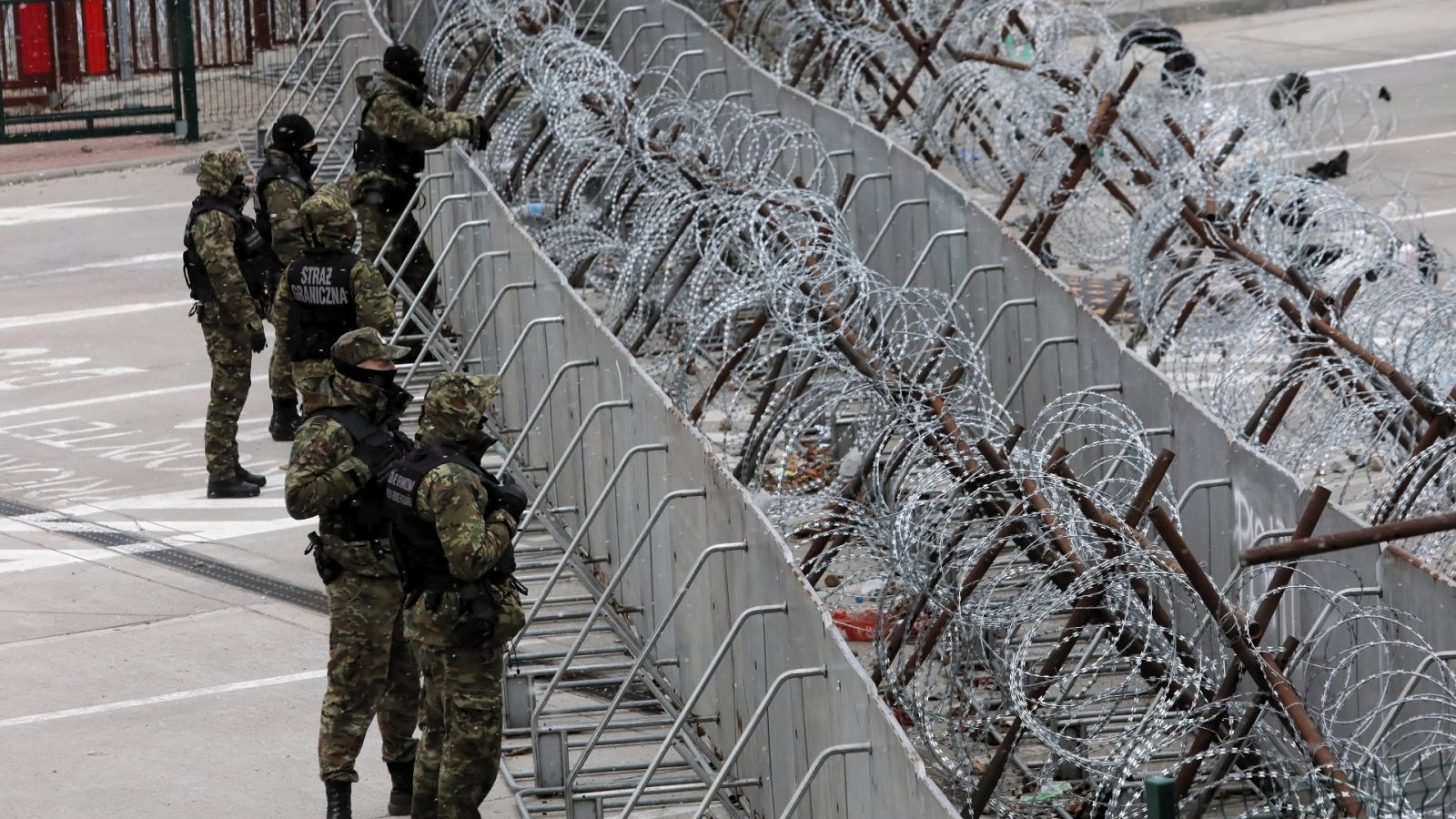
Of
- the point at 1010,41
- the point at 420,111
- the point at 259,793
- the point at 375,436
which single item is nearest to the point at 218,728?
the point at 259,793

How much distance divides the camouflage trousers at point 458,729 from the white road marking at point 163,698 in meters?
1.92

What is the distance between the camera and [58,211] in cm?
1820

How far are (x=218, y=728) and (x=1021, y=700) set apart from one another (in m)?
3.93

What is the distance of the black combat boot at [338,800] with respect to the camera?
7285mm

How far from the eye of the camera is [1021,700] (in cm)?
572

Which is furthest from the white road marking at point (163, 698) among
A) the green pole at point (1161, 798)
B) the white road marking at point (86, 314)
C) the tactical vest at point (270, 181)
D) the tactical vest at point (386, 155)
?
the white road marking at point (86, 314)

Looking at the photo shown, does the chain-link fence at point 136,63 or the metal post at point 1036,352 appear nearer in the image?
the metal post at point 1036,352

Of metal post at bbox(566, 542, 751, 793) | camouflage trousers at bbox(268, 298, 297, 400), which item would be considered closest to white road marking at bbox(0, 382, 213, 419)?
camouflage trousers at bbox(268, 298, 297, 400)

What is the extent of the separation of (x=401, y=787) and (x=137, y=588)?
3028 millimetres

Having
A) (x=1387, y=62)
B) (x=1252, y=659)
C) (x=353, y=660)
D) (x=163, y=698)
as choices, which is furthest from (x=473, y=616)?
(x=1387, y=62)

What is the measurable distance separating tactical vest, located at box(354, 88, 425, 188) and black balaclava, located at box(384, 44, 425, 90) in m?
0.32

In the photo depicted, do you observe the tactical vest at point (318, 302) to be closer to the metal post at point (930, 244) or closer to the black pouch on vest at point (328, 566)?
the black pouch on vest at point (328, 566)

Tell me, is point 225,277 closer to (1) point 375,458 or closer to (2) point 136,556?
(2) point 136,556

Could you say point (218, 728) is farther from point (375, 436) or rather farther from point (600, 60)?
point (600, 60)
